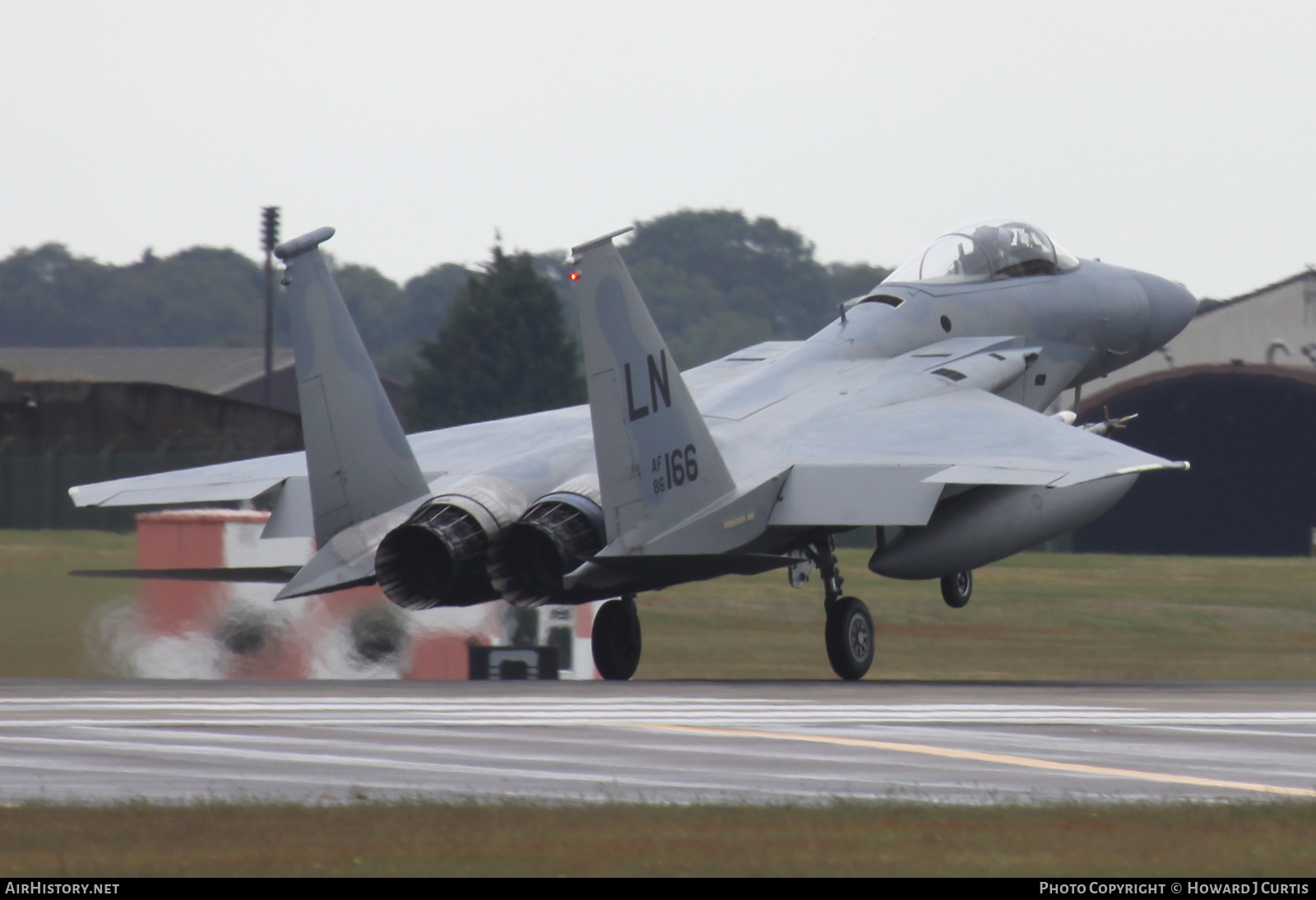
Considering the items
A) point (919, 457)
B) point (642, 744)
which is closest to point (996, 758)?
point (642, 744)

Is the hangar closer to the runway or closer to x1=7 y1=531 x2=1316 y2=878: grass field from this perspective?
the runway

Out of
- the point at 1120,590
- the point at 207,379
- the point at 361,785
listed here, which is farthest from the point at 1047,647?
the point at 207,379

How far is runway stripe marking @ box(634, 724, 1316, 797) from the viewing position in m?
10.2

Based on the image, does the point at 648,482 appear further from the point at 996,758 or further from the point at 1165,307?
the point at 1165,307

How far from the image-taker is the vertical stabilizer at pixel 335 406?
17578 millimetres

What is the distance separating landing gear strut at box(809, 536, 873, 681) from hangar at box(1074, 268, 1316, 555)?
30794 millimetres

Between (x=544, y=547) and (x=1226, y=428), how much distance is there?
40.7 metres

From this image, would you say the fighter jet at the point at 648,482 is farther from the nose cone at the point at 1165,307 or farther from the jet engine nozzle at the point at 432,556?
the nose cone at the point at 1165,307

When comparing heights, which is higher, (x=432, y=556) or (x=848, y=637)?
(x=432, y=556)

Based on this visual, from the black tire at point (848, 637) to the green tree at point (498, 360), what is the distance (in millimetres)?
53447

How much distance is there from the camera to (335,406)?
17578mm

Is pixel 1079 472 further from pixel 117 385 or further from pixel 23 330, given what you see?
pixel 23 330

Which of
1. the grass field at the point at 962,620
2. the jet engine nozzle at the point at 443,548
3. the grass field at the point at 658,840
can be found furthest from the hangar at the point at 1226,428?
the grass field at the point at 658,840

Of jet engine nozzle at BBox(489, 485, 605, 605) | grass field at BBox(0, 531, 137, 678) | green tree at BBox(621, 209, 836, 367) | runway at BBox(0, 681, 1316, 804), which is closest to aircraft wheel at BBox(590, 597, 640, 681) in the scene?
jet engine nozzle at BBox(489, 485, 605, 605)
